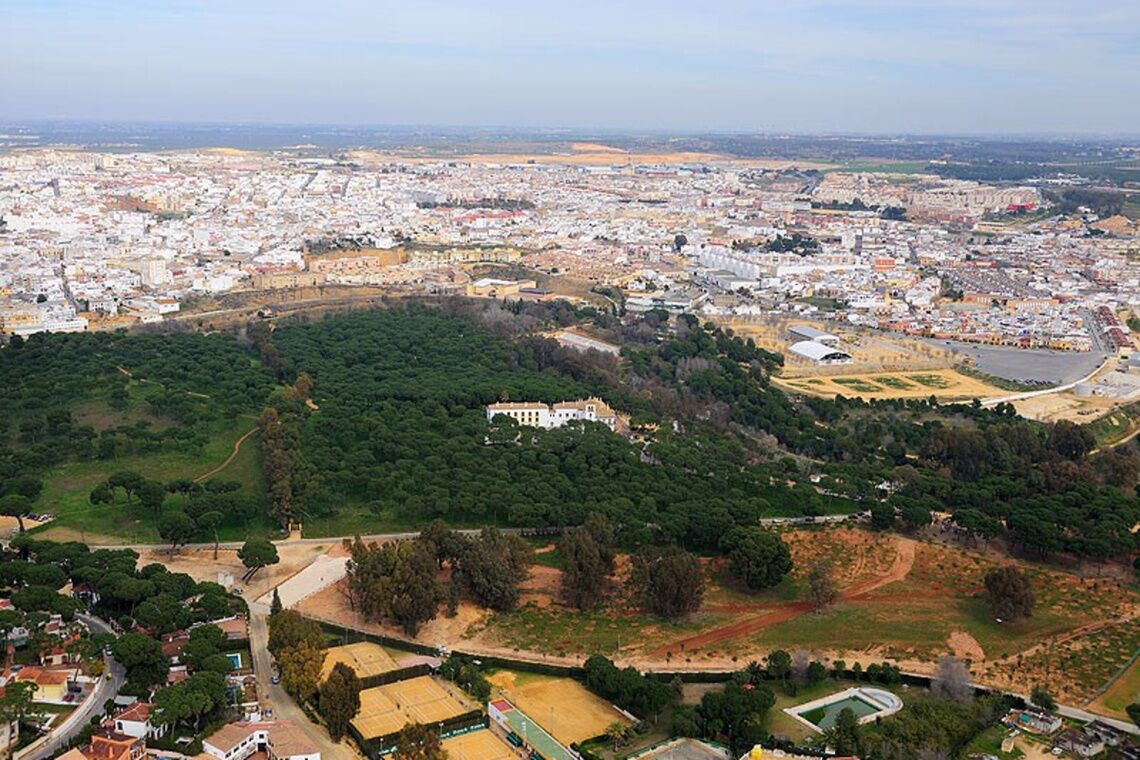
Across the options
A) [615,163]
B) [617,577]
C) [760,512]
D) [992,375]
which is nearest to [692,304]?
[992,375]

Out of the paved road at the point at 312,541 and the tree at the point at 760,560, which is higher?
the tree at the point at 760,560

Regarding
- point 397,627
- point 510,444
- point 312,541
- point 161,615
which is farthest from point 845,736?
point 510,444

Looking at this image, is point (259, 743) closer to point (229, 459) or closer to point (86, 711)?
point (86, 711)

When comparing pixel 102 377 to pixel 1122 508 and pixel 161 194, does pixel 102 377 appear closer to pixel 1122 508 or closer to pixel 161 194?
pixel 1122 508

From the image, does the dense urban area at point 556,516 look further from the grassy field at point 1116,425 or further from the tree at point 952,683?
the grassy field at point 1116,425

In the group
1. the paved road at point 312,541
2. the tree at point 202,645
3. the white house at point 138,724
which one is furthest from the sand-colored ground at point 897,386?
the white house at point 138,724
